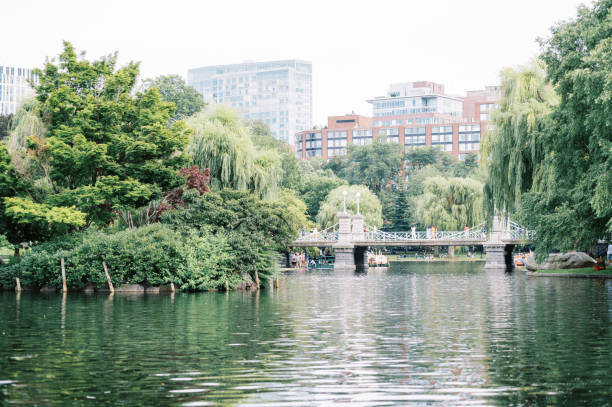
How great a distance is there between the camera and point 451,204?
95.8 meters

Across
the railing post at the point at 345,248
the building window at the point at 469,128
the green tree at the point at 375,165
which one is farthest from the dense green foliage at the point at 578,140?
the building window at the point at 469,128

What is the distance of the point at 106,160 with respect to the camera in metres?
42.1

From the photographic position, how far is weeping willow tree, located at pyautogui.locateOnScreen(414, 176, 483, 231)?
9294cm

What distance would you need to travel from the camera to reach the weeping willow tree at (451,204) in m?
92.9

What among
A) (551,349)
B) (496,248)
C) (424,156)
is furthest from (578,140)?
(424,156)

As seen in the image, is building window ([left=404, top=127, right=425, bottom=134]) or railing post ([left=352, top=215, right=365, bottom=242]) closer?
railing post ([left=352, top=215, right=365, bottom=242])

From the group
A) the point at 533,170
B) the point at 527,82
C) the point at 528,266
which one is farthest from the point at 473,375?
the point at 528,266

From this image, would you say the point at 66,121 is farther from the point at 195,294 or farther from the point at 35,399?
the point at 35,399

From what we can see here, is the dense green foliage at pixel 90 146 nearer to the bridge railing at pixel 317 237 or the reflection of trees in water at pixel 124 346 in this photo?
the reflection of trees in water at pixel 124 346

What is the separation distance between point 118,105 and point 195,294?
35.1ft

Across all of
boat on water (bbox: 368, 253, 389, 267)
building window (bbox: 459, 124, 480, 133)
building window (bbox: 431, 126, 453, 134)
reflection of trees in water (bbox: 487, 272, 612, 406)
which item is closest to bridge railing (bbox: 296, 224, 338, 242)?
boat on water (bbox: 368, 253, 389, 267)

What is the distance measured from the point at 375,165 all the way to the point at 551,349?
119 meters

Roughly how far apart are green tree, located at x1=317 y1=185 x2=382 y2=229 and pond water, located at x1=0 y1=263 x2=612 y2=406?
5921 cm

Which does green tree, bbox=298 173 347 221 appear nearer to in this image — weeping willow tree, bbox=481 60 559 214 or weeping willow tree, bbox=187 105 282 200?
weeping willow tree, bbox=187 105 282 200
